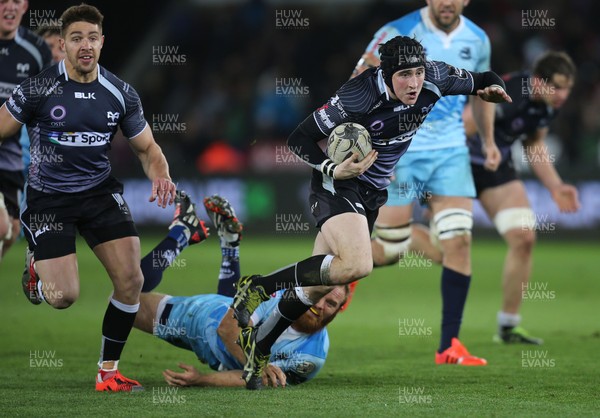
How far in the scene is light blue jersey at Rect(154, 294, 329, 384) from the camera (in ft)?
21.5

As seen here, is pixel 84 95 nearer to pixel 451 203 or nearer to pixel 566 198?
pixel 451 203

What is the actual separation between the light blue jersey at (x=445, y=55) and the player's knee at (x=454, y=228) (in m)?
A: 0.60

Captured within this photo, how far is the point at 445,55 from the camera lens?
8.31 m

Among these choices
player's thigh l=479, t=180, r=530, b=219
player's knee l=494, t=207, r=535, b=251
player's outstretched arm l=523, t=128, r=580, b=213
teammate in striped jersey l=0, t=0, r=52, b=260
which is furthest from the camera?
player's outstretched arm l=523, t=128, r=580, b=213

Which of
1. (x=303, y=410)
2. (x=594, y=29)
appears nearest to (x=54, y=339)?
(x=303, y=410)

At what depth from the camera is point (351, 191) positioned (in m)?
6.69

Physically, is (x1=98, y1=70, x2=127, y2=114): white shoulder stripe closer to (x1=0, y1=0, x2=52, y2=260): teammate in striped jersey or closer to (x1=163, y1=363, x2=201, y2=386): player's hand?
(x1=163, y1=363, x2=201, y2=386): player's hand

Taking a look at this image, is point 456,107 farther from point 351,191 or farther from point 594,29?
point 594,29

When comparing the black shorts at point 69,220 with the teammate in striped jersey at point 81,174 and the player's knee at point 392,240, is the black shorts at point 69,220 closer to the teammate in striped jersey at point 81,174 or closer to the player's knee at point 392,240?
the teammate in striped jersey at point 81,174

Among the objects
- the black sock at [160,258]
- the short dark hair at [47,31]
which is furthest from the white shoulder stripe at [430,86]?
the short dark hair at [47,31]

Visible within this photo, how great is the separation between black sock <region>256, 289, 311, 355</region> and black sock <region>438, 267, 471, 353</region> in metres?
1.84

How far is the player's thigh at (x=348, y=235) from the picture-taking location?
6.30 metres

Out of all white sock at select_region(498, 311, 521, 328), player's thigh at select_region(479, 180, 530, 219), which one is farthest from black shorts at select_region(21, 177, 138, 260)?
player's thigh at select_region(479, 180, 530, 219)

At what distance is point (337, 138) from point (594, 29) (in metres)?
14.9
